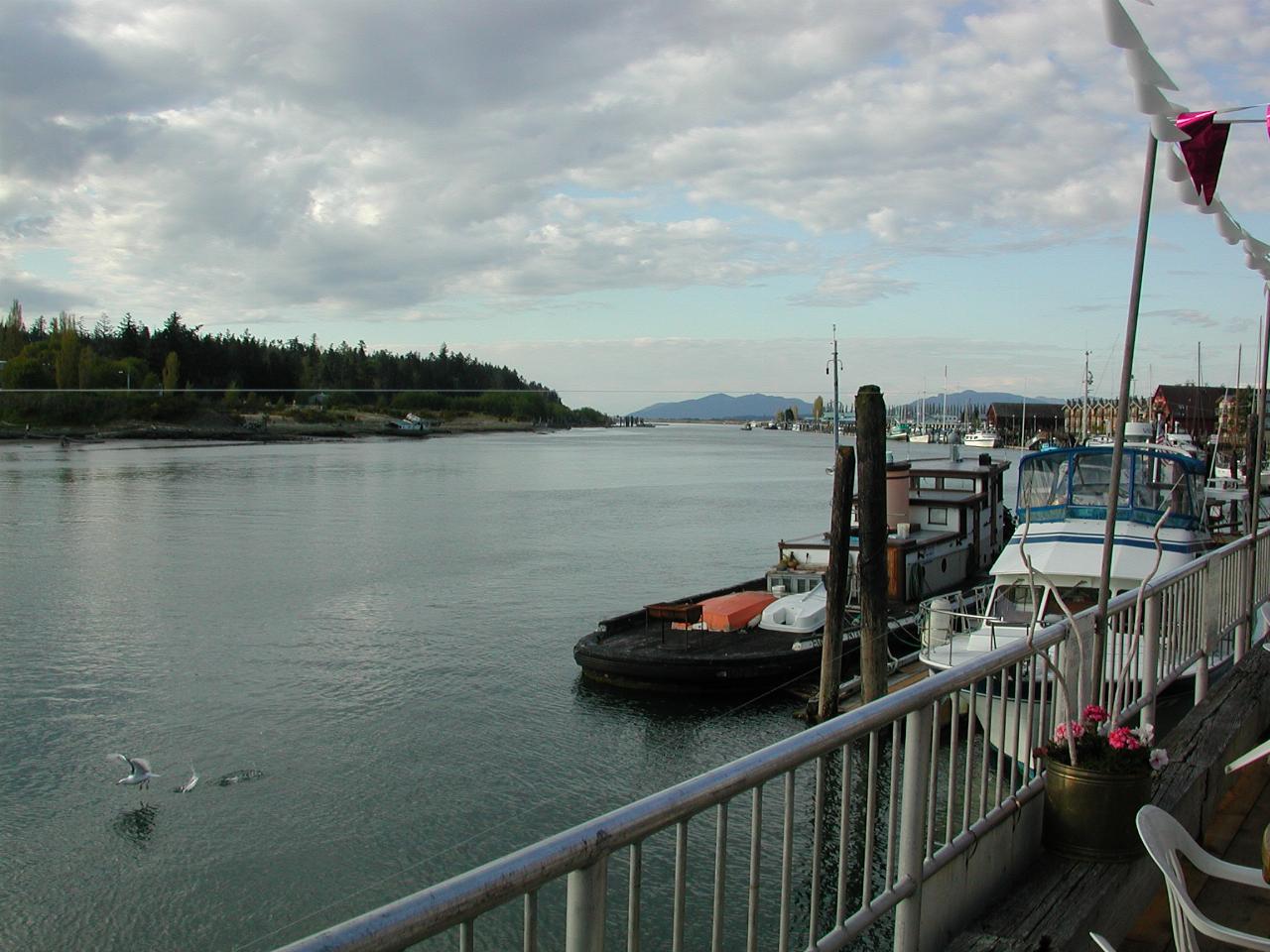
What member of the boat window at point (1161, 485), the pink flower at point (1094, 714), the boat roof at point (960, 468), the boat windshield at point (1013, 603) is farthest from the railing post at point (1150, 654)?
the boat roof at point (960, 468)

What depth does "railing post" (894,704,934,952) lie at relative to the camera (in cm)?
372

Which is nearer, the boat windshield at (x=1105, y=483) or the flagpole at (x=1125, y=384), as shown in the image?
the flagpole at (x=1125, y=384)

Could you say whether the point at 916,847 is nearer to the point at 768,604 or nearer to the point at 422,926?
the point at 422,926

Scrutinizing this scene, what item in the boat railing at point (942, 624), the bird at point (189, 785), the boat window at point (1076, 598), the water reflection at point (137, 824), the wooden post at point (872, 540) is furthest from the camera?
the wooden post at point (872, 540)

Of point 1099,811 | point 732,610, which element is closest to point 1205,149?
point 1099,811

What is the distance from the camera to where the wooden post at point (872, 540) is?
1819 centimetres

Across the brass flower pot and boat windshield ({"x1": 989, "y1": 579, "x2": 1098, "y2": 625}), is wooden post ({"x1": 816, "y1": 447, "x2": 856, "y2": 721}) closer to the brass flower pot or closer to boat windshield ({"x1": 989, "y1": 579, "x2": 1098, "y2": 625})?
boat windshield ({"x1": 989, "y1": 579, "x2": 1098, "y2": 625})

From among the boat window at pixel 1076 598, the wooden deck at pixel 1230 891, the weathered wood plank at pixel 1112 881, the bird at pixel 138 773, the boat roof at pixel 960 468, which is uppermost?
the boat roof at pixel 960 468

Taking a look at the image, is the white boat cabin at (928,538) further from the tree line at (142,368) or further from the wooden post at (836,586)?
the tree line at (142,368)

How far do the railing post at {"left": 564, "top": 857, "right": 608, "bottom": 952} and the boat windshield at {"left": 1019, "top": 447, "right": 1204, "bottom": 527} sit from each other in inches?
632

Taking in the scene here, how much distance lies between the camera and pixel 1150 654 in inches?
242

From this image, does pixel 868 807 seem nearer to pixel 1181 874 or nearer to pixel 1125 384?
pixel 1181 874

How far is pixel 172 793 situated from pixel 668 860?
8114 mm

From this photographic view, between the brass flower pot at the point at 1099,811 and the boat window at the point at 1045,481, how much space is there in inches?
537
